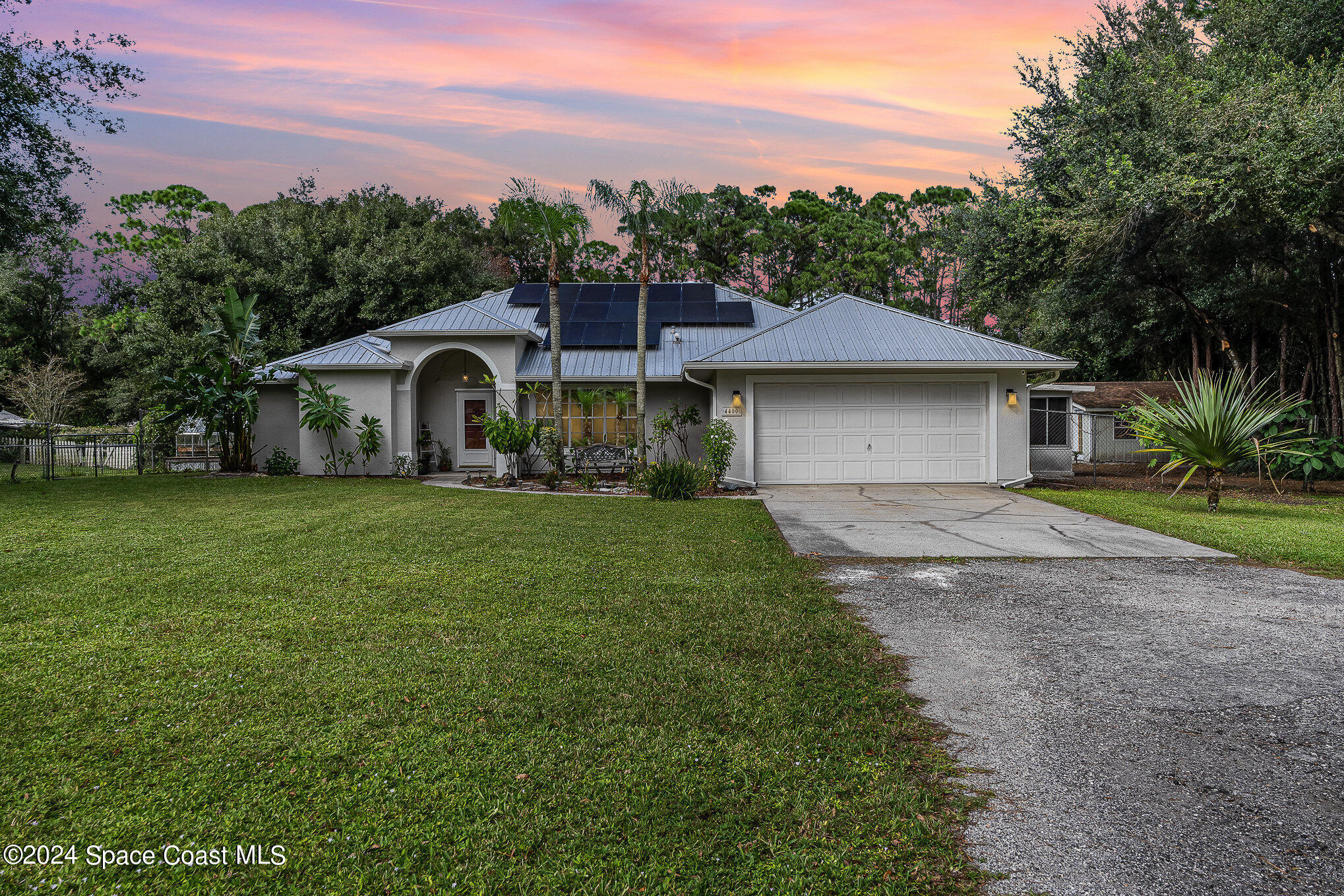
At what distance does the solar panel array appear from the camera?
18016mm

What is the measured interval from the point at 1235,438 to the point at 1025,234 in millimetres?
7159

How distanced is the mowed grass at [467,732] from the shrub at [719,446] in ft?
22.6

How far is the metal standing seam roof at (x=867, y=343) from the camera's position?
13.6 meters

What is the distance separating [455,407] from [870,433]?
1071cm

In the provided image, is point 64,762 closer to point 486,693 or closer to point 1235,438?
point 486,693

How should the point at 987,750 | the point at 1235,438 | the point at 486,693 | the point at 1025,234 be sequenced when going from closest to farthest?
the point at 987,750 < the point at 486,693 < the point at 1235,438 < the point at 1025,234

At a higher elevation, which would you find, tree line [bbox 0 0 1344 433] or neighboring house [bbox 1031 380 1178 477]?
tree line [bbox 0 0 1344 433]

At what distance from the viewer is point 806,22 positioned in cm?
1159

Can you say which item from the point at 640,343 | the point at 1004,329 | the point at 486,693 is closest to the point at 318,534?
the point at 486,693

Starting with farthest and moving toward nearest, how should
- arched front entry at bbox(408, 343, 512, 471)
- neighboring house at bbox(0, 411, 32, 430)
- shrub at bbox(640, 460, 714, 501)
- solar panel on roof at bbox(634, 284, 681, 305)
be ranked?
neighboring house at bbox(0, 411, 32, 430) → solar panel on roof at bbox(634, 284, 681, 305) → arched front entry at bbox(408, 343, 512, 471) → shrub at bbox(640, 460, 714, 501)

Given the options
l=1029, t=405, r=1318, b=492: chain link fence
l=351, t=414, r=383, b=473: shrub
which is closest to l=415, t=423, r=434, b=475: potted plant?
l=351, t=414, r=383, b=473: shrub

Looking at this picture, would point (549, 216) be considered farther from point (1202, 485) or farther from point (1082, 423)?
point (1082, 423)

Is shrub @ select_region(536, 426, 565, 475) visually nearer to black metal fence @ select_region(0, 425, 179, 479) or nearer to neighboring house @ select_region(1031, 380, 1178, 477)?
black metal fence @ select_region(0, 425, 179, 479)

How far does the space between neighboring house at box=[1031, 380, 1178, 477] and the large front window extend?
1019cm
